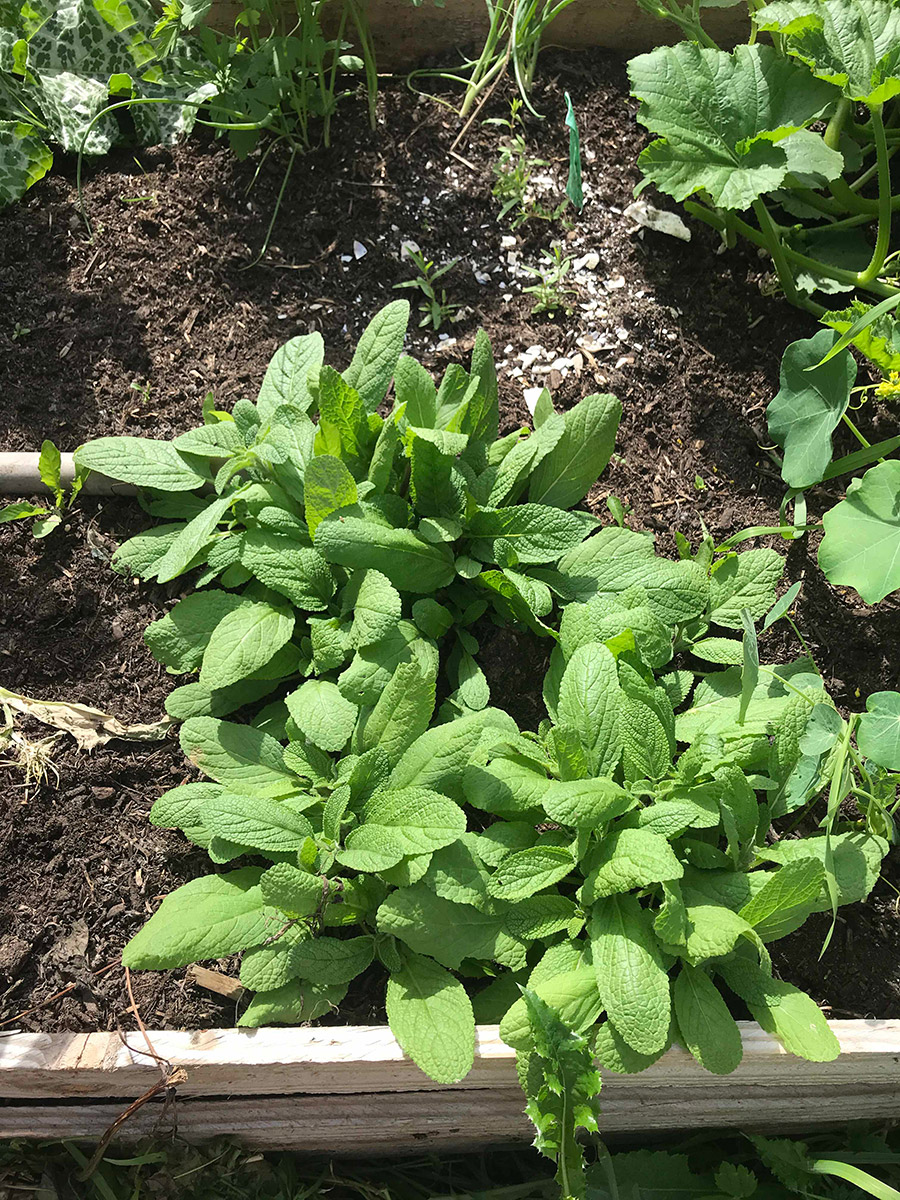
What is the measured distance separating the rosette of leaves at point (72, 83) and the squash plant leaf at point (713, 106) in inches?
43.6

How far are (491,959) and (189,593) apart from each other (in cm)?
94

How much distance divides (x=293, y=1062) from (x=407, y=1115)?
30cm

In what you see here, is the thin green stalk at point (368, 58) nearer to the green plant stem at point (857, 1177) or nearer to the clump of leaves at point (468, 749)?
the clump of leaves at point (468, 749)

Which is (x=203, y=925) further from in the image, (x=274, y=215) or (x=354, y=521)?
(x=274, y=215)

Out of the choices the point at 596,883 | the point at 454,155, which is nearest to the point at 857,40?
the point at 454,155

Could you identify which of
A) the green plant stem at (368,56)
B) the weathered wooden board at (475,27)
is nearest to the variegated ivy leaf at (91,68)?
the weathered wooden board at (475,27)

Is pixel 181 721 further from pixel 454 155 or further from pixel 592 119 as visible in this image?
pixel 592 119

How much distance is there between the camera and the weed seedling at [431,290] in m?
2.15

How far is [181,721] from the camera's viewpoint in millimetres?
1807

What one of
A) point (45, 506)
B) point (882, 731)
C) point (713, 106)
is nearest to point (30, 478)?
point (45, 506)

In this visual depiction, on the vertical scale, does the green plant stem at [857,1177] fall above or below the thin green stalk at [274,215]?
below

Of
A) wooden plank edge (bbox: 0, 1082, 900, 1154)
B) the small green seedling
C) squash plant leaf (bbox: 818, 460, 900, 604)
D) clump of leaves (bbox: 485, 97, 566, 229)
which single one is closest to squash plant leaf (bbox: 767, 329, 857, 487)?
squash plant leaf (bbox: 818, 460, 900, 604)

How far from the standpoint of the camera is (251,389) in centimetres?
208

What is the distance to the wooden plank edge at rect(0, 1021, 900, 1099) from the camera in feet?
4.83
